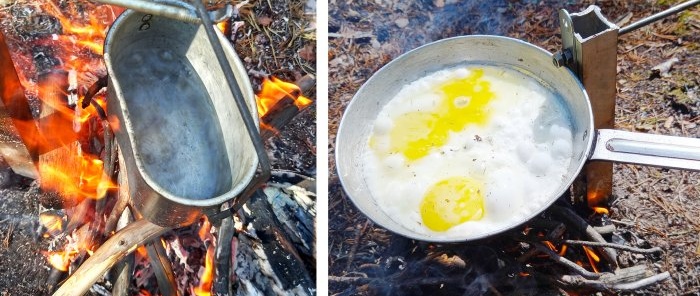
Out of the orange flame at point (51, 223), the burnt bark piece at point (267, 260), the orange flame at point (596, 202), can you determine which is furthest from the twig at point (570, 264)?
the orange flame at point (51, 223)

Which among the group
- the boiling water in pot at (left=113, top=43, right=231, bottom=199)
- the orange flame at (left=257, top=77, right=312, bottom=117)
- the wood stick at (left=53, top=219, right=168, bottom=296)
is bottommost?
the wood stick at (left=53, top=219, right=168, bottom=296)

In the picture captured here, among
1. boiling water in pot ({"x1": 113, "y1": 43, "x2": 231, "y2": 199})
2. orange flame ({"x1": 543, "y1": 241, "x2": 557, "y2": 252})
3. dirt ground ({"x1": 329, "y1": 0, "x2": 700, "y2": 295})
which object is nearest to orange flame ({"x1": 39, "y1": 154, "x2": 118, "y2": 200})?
boiling water in pot ({"x1": 113, "y1": 43, "x2": 231, "y2": 199})

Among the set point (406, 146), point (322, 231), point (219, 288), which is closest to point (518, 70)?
point (406, 146)

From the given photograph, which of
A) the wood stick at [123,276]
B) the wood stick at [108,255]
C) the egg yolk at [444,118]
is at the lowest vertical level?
the wood stick at [123,276]

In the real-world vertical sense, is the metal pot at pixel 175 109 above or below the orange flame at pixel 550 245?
above

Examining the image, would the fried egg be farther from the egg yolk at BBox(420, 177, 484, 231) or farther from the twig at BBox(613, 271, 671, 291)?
the twig at BBox(613, 271, 671, 291)

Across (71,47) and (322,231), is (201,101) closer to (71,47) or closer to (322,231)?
(322,231)

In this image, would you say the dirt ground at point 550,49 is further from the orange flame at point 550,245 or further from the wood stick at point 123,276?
the wood stick at point 123,276
